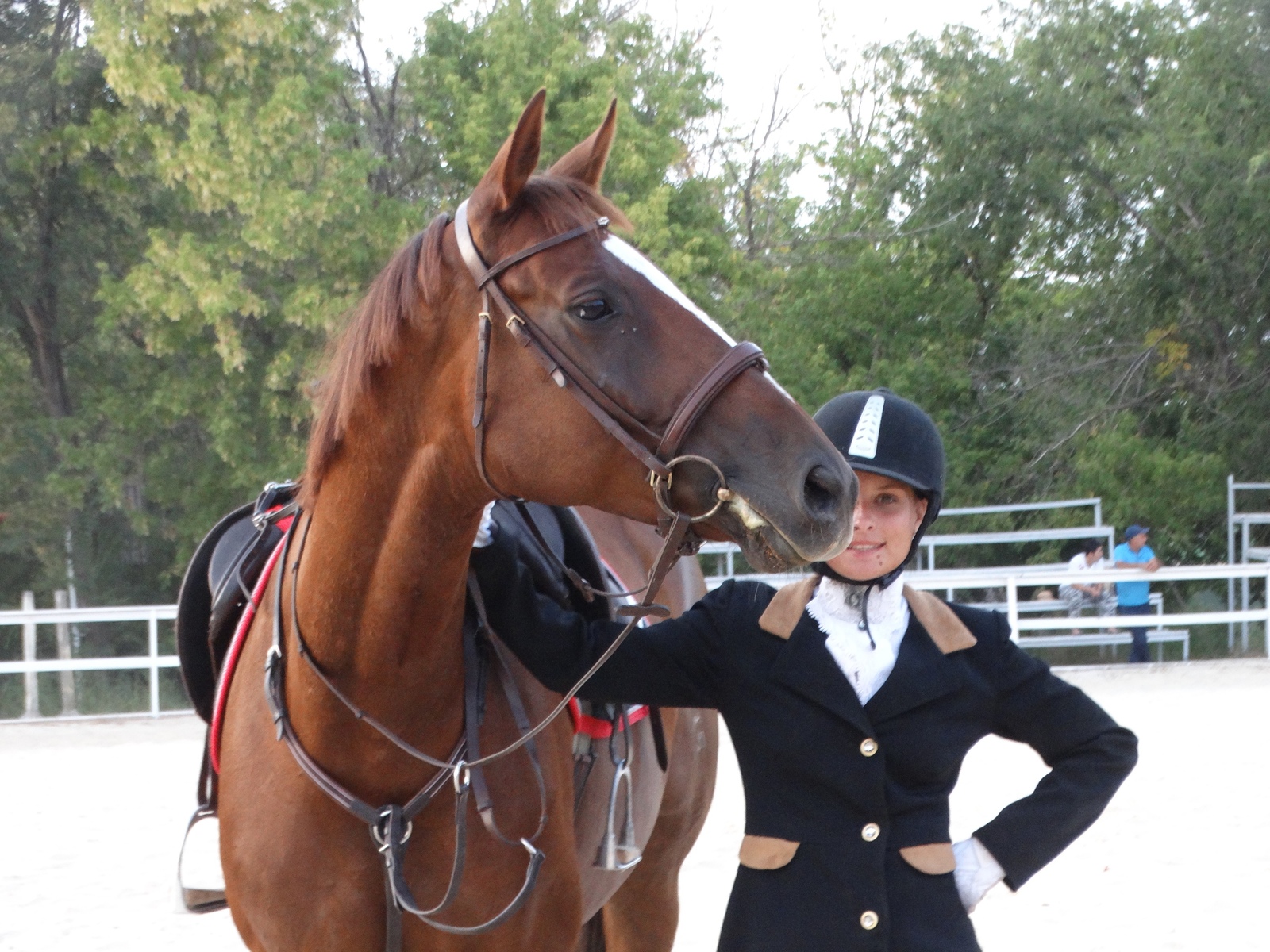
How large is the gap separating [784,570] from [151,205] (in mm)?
15752

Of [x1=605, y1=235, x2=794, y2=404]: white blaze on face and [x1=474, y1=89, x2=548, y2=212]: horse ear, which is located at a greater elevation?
[x1=474, y1=89, x2=548, y2=212]: horse ear

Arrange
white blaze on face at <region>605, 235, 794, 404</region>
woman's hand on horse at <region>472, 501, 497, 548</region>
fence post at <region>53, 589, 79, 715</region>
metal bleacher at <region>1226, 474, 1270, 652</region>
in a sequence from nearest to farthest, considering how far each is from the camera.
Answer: white blaze on face at <region>605, 235, 794, 404</region>, woman's hand on horse at <region>472, 501, 497, 548</region>, fence post at <region>53, 589, 79, 715</region>, metal bleacher at <region>1226, 474, 1270, 652</region>

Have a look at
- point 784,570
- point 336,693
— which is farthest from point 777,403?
point 336,693

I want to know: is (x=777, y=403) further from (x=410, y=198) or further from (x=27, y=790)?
(x=410, y=198)

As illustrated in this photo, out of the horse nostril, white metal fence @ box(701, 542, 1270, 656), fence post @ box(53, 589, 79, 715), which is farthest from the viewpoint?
fence post @ box(53, 589, 79, 715)

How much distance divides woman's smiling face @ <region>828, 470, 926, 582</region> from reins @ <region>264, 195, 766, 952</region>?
0.29m

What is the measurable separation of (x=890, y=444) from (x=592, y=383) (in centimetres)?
53

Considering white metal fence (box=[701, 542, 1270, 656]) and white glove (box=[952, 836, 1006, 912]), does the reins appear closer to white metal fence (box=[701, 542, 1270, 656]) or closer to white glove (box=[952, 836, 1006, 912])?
white glove (box=[952, 836, 1006, 912])

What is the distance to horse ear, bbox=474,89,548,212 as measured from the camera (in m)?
1.98

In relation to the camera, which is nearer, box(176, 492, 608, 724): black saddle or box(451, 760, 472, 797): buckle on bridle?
box(451, 760, 472, 797): buckle on bridle

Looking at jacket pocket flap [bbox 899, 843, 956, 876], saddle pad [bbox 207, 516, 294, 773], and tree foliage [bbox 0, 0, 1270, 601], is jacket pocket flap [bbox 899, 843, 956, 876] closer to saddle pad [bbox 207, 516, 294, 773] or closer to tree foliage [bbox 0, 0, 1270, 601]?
saddle pad [bbox 207, 516, 294, 773]

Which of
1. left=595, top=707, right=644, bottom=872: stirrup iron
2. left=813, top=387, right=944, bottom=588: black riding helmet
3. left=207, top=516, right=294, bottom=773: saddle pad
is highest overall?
left=813, top=387, right=944, bottom=588: black riding helmet

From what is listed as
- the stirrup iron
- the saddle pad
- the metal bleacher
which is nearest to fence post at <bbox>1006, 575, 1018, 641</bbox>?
the metal bleacher

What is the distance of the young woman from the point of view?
6.79 ft
